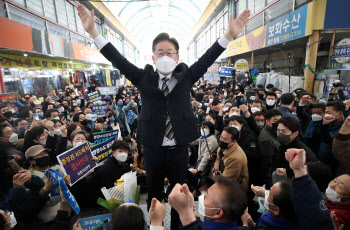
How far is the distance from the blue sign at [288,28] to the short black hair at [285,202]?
6.89m

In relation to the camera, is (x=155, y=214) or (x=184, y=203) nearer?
(x=184, y=203)

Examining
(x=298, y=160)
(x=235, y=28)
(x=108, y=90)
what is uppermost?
(x=235, y=28)

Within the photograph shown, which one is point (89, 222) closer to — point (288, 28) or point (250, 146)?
point (250, 146)

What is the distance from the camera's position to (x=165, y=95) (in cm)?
150

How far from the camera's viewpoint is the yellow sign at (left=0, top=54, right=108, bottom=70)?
7222 millimetres

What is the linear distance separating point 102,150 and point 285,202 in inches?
104

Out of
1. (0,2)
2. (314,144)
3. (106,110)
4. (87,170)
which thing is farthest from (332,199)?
(0,2)

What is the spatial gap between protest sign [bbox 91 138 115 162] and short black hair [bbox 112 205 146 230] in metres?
1.84

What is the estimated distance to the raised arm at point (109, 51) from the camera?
1.50 m

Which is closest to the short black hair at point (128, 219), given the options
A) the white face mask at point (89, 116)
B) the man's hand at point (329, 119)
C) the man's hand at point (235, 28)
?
the man's hand at point (235, 28)

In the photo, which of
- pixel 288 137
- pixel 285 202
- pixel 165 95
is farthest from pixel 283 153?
pixel 165 95

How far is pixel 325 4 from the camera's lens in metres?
5.71

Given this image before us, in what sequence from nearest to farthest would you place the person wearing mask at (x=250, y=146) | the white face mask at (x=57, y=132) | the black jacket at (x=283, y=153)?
the black jacket at (x=283, y=153)
the person wearing mask at (x=250, y=146)
the white face mask at (x=57, y=132)

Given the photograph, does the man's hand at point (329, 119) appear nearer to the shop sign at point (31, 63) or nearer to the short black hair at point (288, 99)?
the short black hair at point (288, 99)
